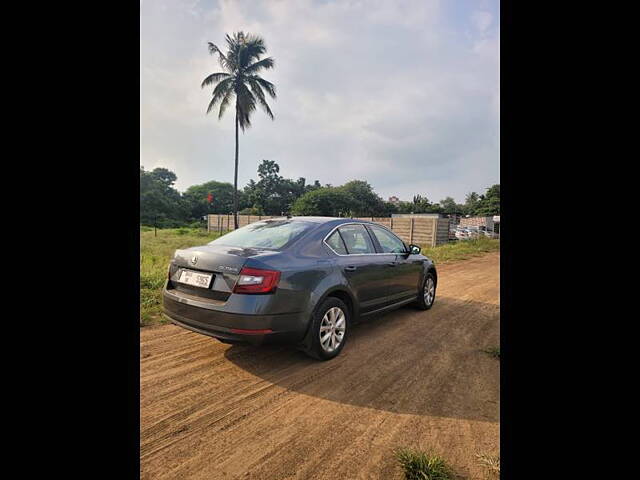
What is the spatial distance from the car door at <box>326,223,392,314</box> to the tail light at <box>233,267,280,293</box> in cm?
88

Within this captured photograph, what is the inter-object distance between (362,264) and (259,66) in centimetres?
2143

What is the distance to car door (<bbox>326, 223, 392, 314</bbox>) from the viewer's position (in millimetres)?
3590

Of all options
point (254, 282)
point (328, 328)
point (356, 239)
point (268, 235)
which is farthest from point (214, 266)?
point (356, 239)

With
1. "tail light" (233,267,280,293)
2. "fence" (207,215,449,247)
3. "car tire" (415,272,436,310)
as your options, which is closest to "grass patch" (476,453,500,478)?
"tail light" (233,267,280,293)

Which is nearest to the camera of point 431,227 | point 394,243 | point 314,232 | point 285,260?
point 285,260

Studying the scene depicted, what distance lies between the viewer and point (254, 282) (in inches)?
111

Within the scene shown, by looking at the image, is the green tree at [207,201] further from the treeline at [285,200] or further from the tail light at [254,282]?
the tail light at [254,282]

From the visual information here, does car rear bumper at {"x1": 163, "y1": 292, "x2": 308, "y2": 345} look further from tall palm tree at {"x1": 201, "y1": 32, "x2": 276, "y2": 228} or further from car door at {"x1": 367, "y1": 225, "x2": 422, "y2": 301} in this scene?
tall palm tree at {"x1": 201, "y1": 32, "x2": 276, "y2": 228}

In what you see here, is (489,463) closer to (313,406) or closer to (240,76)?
(313,406)
